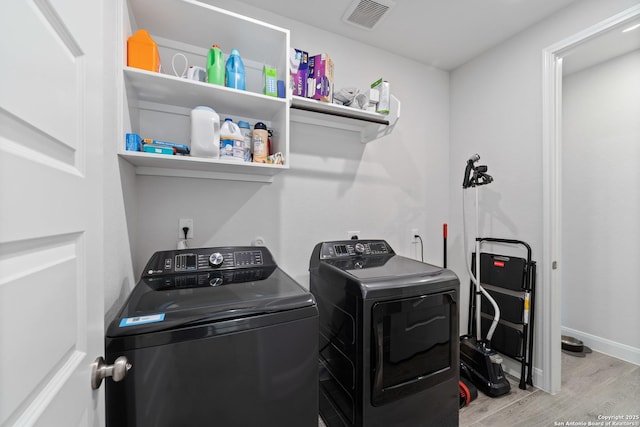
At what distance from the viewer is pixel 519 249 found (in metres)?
2.07

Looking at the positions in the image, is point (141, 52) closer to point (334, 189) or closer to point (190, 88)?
point (190, 88)

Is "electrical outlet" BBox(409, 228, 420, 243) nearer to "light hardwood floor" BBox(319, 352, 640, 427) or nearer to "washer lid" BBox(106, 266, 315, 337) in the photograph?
"light hardwood floor" BBox(319, 352, 640, 427)

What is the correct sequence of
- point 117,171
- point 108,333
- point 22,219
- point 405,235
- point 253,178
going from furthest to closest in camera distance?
point 405,235, point 253,178, point 117,171, point 108,333, point 22,219

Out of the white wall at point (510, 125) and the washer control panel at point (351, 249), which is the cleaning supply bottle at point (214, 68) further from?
the white wall at point (510, 125)

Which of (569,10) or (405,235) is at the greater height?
(569,10)

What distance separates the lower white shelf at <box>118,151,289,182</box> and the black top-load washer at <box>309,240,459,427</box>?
749 mm

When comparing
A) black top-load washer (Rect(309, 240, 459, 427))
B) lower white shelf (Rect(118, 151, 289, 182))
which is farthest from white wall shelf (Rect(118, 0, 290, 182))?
black top-load washer (Rect(309, 240, 459, 427))

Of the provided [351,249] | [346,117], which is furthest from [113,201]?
[346,117]

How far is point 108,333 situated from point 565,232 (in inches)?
150

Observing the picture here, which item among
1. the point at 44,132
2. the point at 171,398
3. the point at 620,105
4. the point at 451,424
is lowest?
the point at 451,424

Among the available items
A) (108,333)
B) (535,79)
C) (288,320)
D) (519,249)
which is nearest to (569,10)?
(535,79)

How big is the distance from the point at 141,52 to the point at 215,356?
1.38 m

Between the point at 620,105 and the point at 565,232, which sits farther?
the point at 565,232

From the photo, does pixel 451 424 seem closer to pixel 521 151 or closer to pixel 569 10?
pixel 521 151
